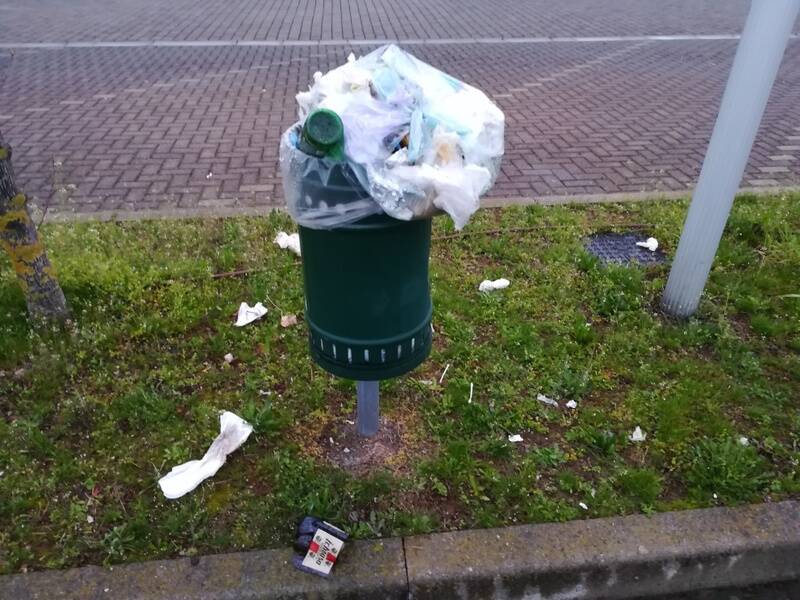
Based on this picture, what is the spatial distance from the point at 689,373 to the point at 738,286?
2.76 feet

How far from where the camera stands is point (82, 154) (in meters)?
5.42

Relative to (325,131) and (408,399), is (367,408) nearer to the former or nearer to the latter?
(408,399)

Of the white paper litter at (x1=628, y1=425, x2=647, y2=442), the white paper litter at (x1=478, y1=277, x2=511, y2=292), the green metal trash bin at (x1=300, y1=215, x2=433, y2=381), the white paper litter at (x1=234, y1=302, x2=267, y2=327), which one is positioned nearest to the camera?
the green metal trash bin at (x1=300, y1=215, x2=433, y2=381)

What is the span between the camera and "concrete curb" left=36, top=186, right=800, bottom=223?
4285 mm

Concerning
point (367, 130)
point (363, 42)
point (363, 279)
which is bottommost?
point (363, 42)

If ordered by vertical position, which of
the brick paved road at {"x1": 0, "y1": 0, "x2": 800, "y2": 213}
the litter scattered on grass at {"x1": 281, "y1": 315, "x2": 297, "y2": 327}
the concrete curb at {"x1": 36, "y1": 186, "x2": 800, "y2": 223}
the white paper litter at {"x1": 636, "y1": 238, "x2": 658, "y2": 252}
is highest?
the white paper litter at {"x1": 636, "y1": 238, "x2": 658, "y2": 252}

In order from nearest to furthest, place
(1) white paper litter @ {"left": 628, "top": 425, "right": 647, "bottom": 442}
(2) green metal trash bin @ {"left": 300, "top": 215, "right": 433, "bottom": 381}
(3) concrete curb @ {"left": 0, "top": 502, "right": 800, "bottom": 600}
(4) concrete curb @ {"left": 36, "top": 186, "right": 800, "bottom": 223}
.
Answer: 1. (2) green metal trash bin @ {"left": 300, "top": 215, "right": 433, "bottom": 381}
2. (3) concrete curb @ {"left": 0, "top": 502, "right": 800, "bottom": 600}
3. (1) white paper litter @ {"left": 628, "top": 425, "right": 647, "bottom": 442}
4. (4) concrete curb @ {"left": 36, "top": 186, "right": 800, "bottom": 223}

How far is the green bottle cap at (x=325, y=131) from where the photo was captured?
174 cm

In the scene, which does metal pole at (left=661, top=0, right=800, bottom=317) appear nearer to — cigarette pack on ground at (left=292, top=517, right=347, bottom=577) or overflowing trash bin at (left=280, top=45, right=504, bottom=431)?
overflowing trash bin at (left=280, top=45, right=504, bottom=431)

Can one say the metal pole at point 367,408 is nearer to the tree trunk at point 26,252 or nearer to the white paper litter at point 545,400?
the white paper litter at point 545,400

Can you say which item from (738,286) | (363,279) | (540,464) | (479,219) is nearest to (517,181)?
(479,219)

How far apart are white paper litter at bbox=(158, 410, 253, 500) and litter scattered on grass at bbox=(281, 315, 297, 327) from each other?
0.67 m

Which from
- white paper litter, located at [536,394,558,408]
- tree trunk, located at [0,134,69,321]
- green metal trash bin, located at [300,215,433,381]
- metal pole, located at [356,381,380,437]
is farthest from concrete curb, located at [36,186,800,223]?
green metal trash bin, located at [300,215,433,381]

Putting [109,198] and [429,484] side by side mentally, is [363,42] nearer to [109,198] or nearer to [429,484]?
[109,198]
